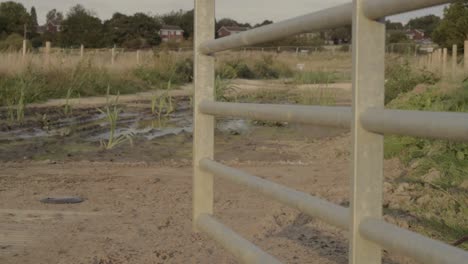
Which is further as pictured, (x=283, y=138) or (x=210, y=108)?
(x=283, y=138)

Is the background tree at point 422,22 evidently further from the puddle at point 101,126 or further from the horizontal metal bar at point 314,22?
the puddle at point 101,126

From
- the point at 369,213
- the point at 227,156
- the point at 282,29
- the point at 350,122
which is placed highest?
the point at 282,29

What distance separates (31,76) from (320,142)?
9966 millimetres

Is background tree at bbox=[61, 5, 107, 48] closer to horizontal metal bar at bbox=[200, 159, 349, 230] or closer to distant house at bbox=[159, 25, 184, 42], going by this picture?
distant house at bbox=[159, 25, 184, 42]

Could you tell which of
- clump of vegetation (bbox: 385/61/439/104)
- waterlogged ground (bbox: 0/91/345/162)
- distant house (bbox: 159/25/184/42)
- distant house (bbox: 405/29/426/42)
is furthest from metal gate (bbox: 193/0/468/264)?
distant house (bbox: 159/25/184/42)

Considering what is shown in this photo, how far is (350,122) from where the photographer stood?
221 centimetres

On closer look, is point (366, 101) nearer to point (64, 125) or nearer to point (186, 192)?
point (186, 192)

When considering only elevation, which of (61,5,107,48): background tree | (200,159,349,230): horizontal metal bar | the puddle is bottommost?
the puddle

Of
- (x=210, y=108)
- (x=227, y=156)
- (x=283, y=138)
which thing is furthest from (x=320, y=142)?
(x=210, y=108)

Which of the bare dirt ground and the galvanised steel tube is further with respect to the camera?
the bare dirt ground

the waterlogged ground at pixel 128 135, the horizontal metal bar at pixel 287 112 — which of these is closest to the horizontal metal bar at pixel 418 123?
the horizontal metal bar at pixel 287 112

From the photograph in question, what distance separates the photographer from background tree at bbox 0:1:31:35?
212 feet

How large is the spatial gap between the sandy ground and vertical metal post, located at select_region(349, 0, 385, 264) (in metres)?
1.88

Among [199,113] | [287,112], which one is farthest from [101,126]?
[287,112]
